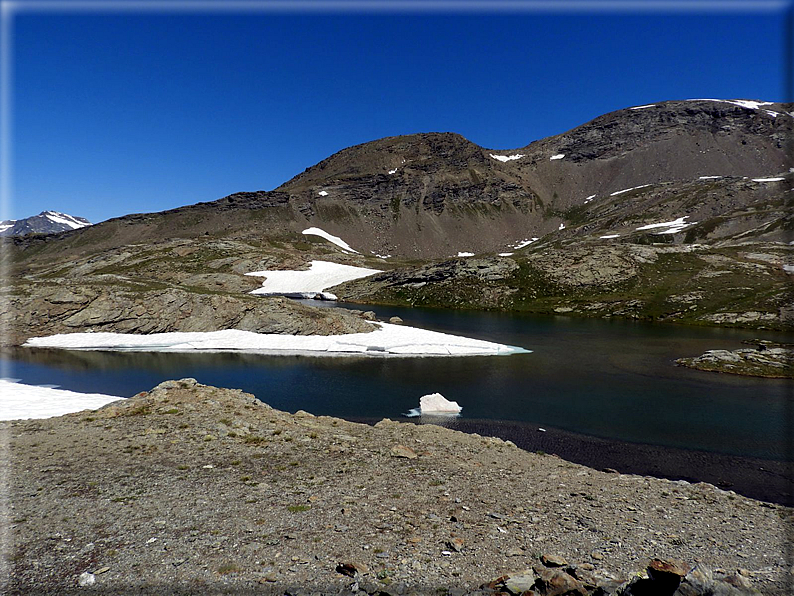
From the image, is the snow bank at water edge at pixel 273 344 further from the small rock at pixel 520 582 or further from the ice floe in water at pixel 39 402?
the small rock at pixel 520 582

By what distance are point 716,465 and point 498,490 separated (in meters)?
18.0

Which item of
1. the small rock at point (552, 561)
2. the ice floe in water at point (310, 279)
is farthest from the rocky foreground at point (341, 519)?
the ice floe in water at point (310, 279)

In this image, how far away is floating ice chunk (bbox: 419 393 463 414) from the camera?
35688 mm

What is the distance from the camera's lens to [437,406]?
35844 millimetres

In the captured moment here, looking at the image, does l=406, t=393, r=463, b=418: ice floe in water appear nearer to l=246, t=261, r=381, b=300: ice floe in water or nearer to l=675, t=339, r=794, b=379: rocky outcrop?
l=675, t=339, r=794, b=379: rocky outcrop

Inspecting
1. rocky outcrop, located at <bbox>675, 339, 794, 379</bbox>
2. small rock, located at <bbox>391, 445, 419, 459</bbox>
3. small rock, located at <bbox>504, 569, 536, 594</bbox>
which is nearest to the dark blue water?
rocky outcrop, located at <bbox>675, 339, 794, 379</bbox>

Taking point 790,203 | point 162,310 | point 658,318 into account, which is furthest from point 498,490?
point 790,203

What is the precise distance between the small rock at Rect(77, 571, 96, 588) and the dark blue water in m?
24.9

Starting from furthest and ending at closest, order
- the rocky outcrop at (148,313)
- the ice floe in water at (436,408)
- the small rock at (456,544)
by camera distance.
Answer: the rocky outcrop at (148,313) → the ice floe in water at (436,408) → the small rock at (456,544)

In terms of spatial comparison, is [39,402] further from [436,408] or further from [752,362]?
[752,362]

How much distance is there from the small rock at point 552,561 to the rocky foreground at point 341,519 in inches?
2.4

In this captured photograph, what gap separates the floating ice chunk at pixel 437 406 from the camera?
117 feet

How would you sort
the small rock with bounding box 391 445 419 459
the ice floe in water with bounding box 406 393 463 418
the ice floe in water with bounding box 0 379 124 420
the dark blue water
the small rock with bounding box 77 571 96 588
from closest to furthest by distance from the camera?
the small rock with bounding box 77 571 96 588 < the small rock with bounding box 391 445 419 459 < the ice floe in water with bounding box 0 379 124 420 < the dark blue water < the ice floe in water with bounding box 406 393 463 418

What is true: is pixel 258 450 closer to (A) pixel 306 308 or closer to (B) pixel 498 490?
(B) pixel 498 490
